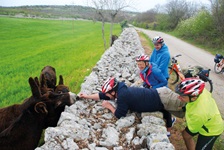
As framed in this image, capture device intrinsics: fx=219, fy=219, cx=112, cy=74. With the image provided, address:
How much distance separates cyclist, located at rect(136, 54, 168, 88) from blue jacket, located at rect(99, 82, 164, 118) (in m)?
0.75

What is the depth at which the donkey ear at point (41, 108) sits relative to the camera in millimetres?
4020

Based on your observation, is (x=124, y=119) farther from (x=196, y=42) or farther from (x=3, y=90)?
(x=196, y=42)

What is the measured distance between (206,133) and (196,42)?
2214cm

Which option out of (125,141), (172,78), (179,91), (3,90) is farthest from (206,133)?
(3,90)

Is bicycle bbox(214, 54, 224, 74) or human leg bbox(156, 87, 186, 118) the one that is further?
bicycle bbox(214, 54, 224, 74)

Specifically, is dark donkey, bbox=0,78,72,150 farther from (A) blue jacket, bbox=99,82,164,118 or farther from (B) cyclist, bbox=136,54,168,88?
(B) cyclist, bbox=136,54,168,88

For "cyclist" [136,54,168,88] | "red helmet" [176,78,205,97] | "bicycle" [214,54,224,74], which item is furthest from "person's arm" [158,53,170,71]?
"bicycle" [214,54,224,74]

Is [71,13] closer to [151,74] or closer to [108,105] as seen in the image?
[151,74]

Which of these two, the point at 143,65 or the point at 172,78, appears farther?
the point at 172,78

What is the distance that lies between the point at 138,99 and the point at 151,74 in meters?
1.09

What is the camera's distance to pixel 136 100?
160 inches

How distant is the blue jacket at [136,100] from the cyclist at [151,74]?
0.75 metres

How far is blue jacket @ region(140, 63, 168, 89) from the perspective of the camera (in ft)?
16.2

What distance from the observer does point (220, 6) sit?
67.6 feet
